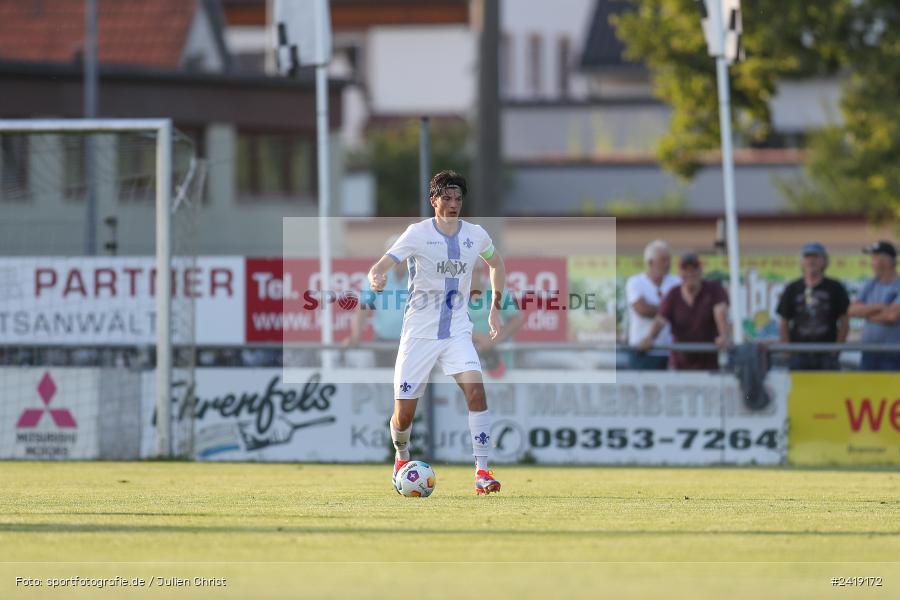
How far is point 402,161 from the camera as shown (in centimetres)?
6109

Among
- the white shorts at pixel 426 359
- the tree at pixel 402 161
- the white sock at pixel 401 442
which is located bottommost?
the white sock at pixel 401 442

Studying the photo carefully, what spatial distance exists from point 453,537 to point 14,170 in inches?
748

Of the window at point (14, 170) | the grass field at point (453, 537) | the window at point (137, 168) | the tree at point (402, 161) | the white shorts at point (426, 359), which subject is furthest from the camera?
the tree at point (402, 161)

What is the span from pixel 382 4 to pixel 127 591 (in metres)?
64.1

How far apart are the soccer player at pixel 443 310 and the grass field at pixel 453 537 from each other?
551mm

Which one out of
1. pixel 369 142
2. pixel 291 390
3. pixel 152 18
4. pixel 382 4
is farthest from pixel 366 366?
pixel 382 4

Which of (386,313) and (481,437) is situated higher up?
(386,313)

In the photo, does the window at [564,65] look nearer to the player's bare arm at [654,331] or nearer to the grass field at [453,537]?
the player's bare arm at [654,331]

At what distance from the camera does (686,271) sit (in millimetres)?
Result: 17641

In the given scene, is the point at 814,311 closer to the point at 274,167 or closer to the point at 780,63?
the point at 780,63

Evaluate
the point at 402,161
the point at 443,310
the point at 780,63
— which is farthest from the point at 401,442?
the point at 402,161

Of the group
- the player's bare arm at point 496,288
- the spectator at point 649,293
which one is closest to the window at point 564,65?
the spectator at point 649,293

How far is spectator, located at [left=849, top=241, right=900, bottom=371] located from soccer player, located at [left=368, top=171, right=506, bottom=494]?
21.8 ft

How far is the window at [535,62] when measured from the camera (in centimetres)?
6569
